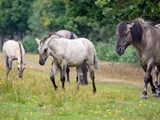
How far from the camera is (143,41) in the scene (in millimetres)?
17188

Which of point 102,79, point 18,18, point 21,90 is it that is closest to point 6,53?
point 102,79

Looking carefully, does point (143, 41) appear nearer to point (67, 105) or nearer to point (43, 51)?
point (43, 51)

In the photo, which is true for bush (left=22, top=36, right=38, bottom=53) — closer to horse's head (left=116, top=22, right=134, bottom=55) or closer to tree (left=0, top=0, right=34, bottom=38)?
tree (left=0, top=0, right=34, bottom=38)

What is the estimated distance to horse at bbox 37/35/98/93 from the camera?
16.9 metres

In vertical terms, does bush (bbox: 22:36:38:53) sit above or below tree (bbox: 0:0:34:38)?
below

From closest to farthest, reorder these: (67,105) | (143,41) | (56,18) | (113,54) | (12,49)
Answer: (67,105)
(143,41)
(12,49)
(113,54)
(56,18)

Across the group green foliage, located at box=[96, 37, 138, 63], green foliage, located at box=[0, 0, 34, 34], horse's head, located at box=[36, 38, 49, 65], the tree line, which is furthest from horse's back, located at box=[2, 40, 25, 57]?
green foliage, located at box=[0, 0, 34, 34]

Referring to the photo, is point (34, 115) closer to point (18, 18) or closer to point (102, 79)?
point (102, 79)

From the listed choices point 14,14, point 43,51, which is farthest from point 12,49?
point 14,14

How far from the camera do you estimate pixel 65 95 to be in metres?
14.8

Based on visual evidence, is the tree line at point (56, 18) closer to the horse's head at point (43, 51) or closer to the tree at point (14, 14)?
the tree at point (14, 14)

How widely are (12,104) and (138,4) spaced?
9.63 meters

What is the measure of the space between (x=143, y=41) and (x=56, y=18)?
42.4 meters

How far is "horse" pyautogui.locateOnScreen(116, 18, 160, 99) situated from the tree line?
6096 millimetres
